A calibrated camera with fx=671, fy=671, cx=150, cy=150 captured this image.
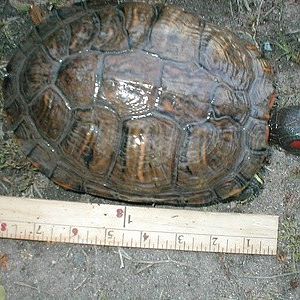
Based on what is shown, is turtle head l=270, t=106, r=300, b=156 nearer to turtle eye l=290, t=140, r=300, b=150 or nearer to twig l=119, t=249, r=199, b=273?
turtle eye l=290, t=140, r=300, b=150

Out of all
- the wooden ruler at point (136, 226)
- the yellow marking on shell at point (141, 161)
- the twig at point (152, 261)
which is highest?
the yellow marking on shell at point (141, 161)

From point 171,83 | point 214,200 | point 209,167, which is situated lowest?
point 214,200

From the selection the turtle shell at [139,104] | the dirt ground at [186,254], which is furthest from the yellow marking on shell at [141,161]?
the dirt ground at [186,254]

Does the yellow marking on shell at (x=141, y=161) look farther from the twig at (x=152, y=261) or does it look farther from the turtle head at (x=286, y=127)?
the turtle head at (x=286, y=127)

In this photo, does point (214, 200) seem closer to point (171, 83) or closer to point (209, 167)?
point (209, 167)

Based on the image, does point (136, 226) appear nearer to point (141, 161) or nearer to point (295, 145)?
point (141, 161)

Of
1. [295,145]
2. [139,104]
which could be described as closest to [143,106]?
[139,104]

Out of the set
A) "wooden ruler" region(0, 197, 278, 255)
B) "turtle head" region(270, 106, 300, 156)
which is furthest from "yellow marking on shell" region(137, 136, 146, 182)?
"turtle head" region(270, 106, 300, 156)

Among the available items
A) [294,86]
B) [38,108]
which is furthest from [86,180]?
[294,86]
